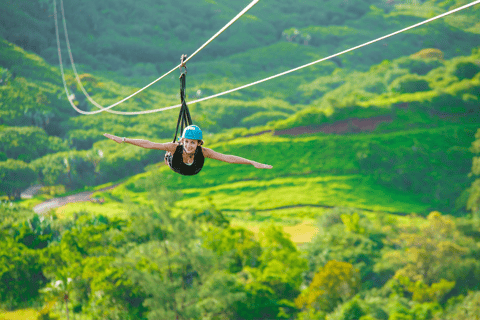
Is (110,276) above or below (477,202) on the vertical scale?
below

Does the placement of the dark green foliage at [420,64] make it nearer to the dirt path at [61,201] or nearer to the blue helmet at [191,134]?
the dirt path at [61,201]

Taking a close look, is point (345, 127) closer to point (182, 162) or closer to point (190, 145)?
point (182, 162)

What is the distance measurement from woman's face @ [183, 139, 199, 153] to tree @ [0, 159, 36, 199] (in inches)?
2629

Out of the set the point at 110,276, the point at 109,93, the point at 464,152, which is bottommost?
the point at 110,276

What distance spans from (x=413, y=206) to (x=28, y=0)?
104 meters

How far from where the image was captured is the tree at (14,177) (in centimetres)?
6388

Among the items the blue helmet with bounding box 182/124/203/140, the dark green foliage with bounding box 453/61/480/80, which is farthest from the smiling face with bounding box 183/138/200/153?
the dark green foliage with bounding box 453/61/480/80

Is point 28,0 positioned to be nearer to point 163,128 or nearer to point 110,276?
point 163,128

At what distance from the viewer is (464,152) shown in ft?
230

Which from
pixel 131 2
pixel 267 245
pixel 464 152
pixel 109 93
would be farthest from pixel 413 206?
pixel 131 2

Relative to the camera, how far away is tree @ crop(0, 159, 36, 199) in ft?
210

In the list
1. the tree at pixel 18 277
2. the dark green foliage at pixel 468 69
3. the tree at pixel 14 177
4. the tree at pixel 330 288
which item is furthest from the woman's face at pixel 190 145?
the dark green foliage at pixel 468 69

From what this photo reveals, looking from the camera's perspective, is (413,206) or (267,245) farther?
(413,206)

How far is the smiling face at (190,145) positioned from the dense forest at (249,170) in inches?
929
